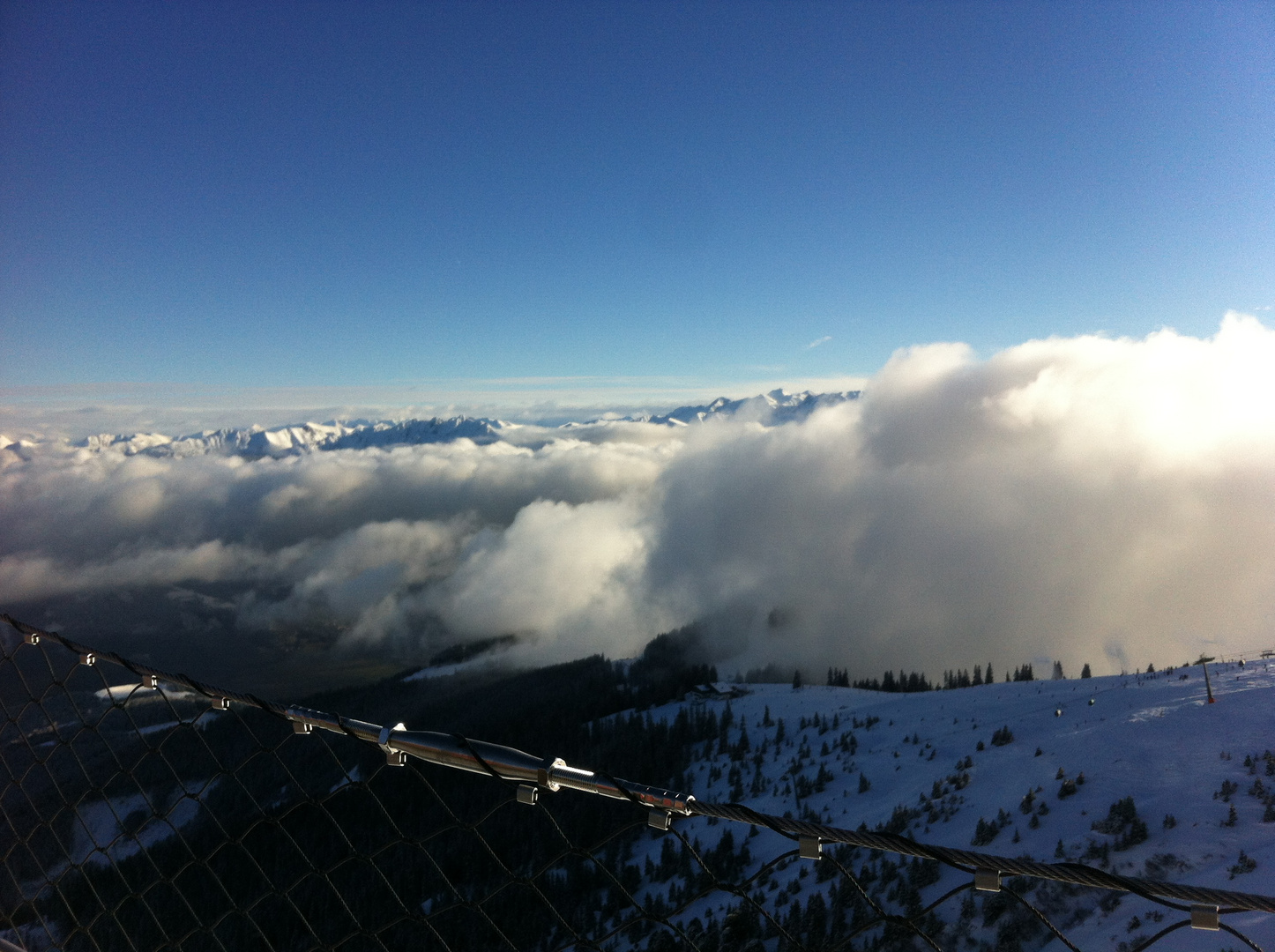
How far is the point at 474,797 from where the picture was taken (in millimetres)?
73500

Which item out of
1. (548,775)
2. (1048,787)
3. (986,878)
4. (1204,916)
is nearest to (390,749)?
(548,775)

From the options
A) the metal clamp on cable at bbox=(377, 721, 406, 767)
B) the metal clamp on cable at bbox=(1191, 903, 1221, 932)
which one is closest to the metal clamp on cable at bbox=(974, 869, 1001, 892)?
the metal clamp on cable at bbox=(1191, 903, 1221, 932)

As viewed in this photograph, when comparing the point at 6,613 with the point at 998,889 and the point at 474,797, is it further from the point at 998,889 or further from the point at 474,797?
the point at 474,797

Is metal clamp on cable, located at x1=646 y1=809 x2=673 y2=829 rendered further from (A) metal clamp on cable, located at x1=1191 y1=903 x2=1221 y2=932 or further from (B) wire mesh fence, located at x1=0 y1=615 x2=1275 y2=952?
(A) metal clamp on cable, located at x1=1191 y1=903 x2=1221 y2=932

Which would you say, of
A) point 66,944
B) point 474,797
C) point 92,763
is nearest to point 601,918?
point 474,797

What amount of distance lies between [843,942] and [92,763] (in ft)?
458

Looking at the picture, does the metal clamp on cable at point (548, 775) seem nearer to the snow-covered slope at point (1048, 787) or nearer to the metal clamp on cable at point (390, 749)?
the metal clamp on cable at point (390, 749)

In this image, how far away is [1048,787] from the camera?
1379 inches

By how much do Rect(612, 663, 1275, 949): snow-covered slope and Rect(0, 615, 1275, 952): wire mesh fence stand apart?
790 millimetres

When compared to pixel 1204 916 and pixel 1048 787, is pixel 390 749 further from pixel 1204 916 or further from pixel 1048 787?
pixel 1048 787

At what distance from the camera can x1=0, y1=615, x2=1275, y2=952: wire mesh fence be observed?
276cm

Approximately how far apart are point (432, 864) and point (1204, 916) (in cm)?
381

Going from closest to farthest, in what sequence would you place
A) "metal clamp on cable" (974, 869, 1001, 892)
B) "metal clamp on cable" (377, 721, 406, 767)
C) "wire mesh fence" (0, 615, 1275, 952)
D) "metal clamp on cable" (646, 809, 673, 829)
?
1. "metal clamp on cable" (974, 869, 1001, 892)
2. "metal clamp on cable" (646, 809, 673, 829)
3. "wire mesh fence" (0, 615, 1275, 952)
4. "metal clamp on cable" (377, 721, 406, 767)

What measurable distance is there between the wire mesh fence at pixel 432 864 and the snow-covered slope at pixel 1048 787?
31.1 inches
